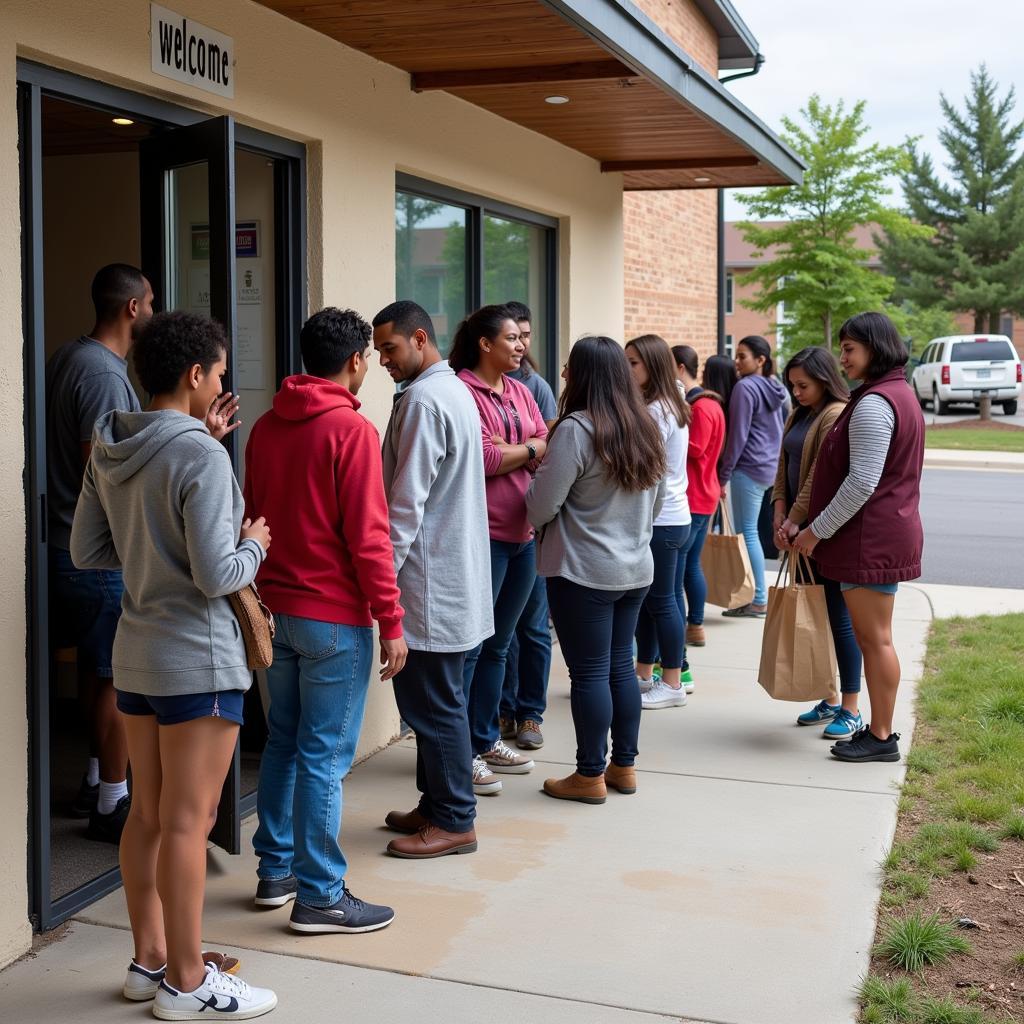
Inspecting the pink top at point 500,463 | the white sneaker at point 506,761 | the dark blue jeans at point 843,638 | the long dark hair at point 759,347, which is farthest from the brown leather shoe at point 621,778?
the long dark hair at point 759,347

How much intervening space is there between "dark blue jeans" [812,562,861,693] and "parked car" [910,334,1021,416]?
30.3m

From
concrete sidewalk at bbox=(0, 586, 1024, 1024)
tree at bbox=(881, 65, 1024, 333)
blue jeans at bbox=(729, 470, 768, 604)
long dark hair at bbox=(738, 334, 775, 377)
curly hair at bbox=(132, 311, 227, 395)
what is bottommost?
concrete sidewalk at bbox=(0, 586, 1024, 1024)

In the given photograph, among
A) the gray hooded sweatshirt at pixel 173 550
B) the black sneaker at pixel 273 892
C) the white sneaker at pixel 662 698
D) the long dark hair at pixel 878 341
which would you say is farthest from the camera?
the white sneaker at pixel 662 698

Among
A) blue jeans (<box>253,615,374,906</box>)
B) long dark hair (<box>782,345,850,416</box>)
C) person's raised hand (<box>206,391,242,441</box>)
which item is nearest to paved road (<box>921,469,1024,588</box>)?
long dark hair (<box>782,345,850,416</box>)

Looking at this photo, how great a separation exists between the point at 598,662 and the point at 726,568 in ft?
12.2

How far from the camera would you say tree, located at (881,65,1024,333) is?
160 feet

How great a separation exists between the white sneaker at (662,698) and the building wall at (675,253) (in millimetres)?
5053

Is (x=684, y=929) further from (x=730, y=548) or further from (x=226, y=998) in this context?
(x=730, y=548)

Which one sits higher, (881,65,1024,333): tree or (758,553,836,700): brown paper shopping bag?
(881,65,1024,333): tree

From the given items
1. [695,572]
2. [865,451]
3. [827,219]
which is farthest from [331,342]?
[827,219]

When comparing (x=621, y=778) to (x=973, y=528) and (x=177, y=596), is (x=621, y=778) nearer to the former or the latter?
(x=177, y=596)

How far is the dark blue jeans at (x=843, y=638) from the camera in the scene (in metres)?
6.45

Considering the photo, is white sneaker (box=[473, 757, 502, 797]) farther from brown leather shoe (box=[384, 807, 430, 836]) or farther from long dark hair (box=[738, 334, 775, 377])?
long dark hair (box=[738, 334, 775, 377])

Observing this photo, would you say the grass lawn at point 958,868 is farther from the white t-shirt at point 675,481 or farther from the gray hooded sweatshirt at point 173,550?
the gray hooded sweatshirt at point 173,550
